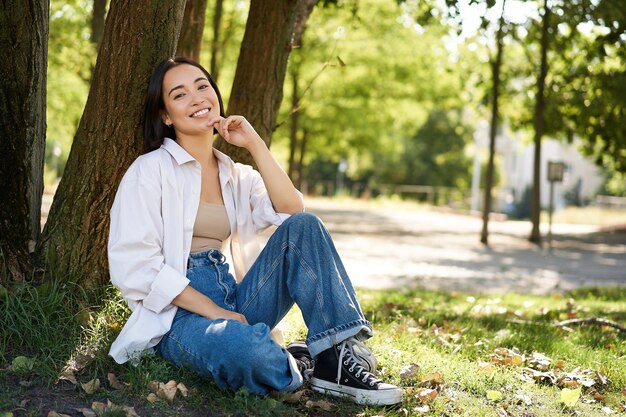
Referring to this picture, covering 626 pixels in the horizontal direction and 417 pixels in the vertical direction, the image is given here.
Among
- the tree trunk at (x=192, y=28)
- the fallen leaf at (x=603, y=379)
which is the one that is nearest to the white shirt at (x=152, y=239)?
the fallen leaf at (x=603, y=379)

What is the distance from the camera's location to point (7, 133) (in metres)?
4.74

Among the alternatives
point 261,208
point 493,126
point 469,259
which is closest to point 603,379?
point 261,208

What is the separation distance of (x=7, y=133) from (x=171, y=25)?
1.13 metres

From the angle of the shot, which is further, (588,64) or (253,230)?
(588,64)

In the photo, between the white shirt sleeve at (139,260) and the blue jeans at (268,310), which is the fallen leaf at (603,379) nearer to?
the blue jeans at (268,310)

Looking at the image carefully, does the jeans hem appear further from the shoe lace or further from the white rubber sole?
the white rubber sole

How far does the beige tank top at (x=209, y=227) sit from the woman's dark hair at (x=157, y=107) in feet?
1.39

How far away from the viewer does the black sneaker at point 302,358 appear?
427 centimetres

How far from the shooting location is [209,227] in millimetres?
4172

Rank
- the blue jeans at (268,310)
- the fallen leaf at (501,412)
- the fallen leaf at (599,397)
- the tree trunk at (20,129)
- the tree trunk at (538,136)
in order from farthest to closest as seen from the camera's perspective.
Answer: the tree trunk at (538,136) → the tree trunk at (20,129) → the fallen leaf at (599,397) → the fallen leaf at (501,412) → the blue jeans at (268,310)

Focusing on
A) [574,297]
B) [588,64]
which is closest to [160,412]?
[574,297]

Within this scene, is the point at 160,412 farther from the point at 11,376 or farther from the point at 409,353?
the point at 409,353

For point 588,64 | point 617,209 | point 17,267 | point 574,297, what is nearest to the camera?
point 17,267

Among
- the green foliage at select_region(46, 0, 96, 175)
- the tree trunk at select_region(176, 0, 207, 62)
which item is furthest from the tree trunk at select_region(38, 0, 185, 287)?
the green foliage at select_region(46, 0, 96, 175)
